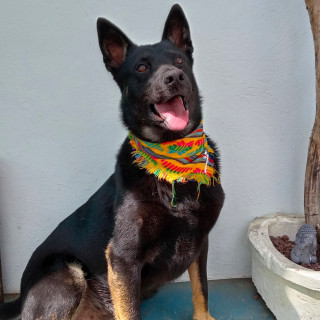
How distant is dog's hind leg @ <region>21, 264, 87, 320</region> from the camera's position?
73.0 inches

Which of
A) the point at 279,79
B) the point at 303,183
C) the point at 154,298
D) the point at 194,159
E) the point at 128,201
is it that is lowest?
the point at 154,298

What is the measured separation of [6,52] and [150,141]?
4.01ft

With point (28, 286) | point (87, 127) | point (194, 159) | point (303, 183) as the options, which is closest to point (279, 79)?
point (303, 183)

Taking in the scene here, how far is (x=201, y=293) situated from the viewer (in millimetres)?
2236

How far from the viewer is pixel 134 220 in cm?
178

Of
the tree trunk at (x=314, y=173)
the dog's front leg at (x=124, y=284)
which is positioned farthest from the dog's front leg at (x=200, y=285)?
the tree trunk at (x=314, y=173)

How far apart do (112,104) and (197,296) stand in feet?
4.60

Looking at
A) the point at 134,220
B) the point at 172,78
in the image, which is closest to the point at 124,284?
the point at 134,220

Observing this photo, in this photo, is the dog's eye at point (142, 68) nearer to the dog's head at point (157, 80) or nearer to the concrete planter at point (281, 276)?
the dog's head at point (157, 80)

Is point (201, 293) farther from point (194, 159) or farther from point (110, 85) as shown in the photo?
point (110, 85)

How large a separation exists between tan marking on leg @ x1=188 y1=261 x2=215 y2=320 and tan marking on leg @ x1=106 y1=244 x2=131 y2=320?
551 mm

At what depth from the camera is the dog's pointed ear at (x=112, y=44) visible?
73.9 inches

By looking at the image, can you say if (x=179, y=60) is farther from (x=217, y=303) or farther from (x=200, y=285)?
(x=217, y=303)

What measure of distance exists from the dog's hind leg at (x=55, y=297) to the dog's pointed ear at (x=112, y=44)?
3.85 feet
